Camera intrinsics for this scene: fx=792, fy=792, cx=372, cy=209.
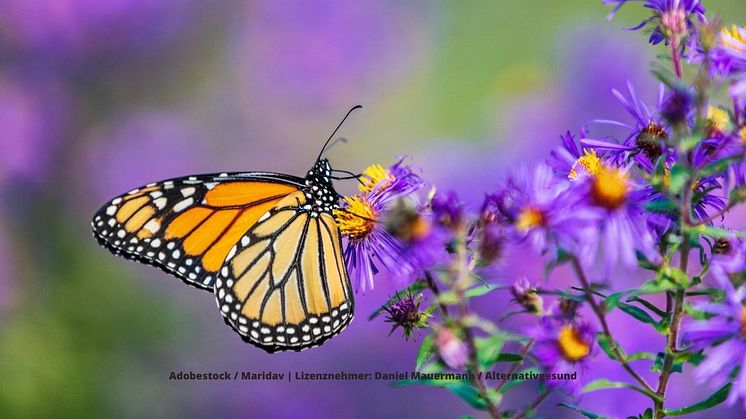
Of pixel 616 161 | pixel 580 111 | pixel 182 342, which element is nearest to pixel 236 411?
pixel 182 342

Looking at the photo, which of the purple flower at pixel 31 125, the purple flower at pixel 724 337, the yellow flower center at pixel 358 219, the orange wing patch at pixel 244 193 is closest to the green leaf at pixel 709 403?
the purple flower at pixel 724 337

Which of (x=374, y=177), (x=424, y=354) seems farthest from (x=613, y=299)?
(x=374, y=177)

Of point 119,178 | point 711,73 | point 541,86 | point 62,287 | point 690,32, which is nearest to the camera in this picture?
point 711,73

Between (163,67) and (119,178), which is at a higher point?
(163,67)

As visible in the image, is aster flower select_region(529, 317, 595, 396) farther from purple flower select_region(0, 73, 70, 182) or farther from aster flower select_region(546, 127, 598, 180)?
purple flower select_region(0, 73, 70, 182)

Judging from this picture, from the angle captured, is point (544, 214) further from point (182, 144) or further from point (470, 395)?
point (182, 144)

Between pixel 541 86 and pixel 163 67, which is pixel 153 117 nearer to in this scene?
pixel 163 67

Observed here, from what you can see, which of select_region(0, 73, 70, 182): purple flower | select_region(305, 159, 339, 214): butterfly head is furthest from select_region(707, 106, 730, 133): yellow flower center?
select_region(0, 73, 70, 182): purple flower
